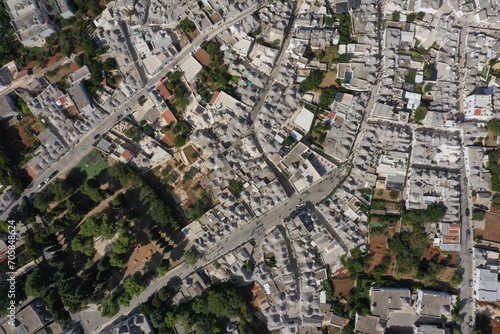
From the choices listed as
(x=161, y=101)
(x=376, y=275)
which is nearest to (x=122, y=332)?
(x=161, y=101)

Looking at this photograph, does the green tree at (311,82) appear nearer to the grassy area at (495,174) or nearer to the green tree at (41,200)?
the grassy area at (495,174)

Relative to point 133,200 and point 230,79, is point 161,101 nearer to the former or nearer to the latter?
point 230,79

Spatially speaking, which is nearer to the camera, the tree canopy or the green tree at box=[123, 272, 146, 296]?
the tree canopy

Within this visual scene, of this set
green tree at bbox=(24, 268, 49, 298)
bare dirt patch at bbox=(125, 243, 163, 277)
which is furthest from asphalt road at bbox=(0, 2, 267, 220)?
bare dirt patch at bbox=(125, 243, 163, 277)

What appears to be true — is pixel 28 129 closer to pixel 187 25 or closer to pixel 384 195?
pixel 187 25

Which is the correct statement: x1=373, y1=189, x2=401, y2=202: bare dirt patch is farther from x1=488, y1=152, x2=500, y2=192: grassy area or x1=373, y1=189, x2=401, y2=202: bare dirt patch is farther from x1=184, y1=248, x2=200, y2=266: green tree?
x1=184, y1=248, x2=200, y2=266: green tree

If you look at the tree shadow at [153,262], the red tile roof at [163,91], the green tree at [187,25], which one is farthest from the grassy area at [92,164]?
the green tree at [187,25]

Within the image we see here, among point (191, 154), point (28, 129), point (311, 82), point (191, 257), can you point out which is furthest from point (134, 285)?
point (311, 82)
